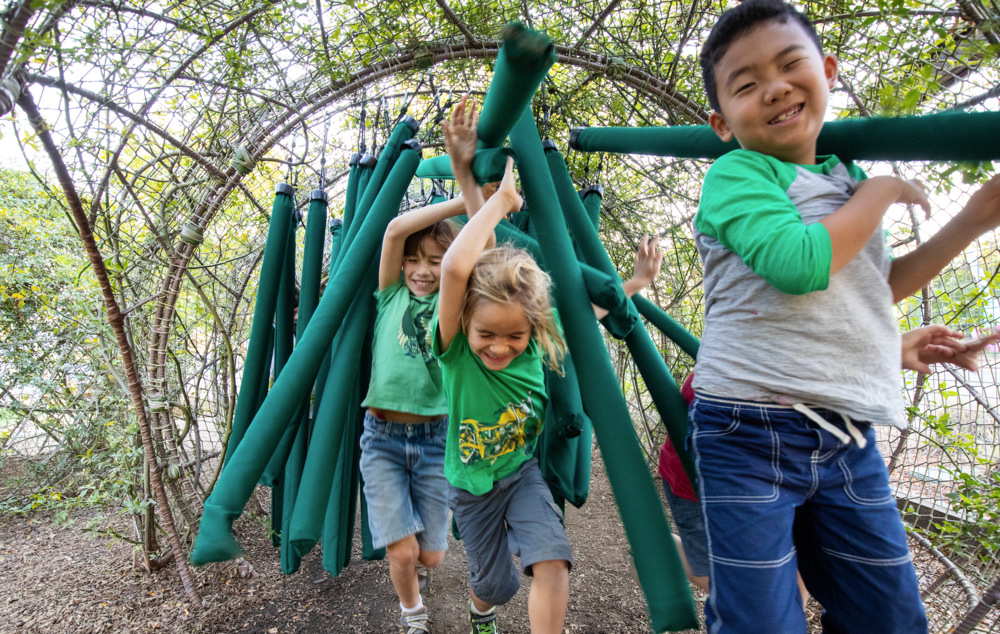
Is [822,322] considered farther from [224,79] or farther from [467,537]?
[224,79]

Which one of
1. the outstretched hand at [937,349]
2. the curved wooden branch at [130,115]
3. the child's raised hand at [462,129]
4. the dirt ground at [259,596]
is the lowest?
the dirt ground at [259,596]

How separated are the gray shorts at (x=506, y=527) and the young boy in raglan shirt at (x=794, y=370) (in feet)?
1.75

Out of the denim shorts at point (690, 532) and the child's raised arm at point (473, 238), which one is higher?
the child's raised arm at point (473, 238)

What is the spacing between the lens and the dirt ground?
1906mm

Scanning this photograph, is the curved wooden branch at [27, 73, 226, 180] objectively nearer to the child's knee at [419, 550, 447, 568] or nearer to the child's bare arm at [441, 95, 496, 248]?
the child's bare arm at [441, 95, 496, 248]

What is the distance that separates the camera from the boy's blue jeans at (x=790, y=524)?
0.76 metres

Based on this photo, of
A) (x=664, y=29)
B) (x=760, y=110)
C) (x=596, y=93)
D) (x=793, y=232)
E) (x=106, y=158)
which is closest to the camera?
(x=793, y=232)

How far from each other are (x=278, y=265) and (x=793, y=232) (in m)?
1.26

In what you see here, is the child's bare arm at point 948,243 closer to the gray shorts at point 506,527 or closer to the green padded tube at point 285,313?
the gray shorts at point 506,527

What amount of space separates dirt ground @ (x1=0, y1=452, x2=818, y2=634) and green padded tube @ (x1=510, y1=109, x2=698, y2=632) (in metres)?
1.37

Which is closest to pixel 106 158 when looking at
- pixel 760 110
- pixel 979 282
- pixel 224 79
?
pixel 224 79

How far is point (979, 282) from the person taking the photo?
58.4 inches

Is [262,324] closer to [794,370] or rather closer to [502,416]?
[502,416]

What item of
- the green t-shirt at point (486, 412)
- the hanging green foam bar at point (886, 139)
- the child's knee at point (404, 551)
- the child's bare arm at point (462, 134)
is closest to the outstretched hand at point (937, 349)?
the hanging green foam bar at point (886, 139)
